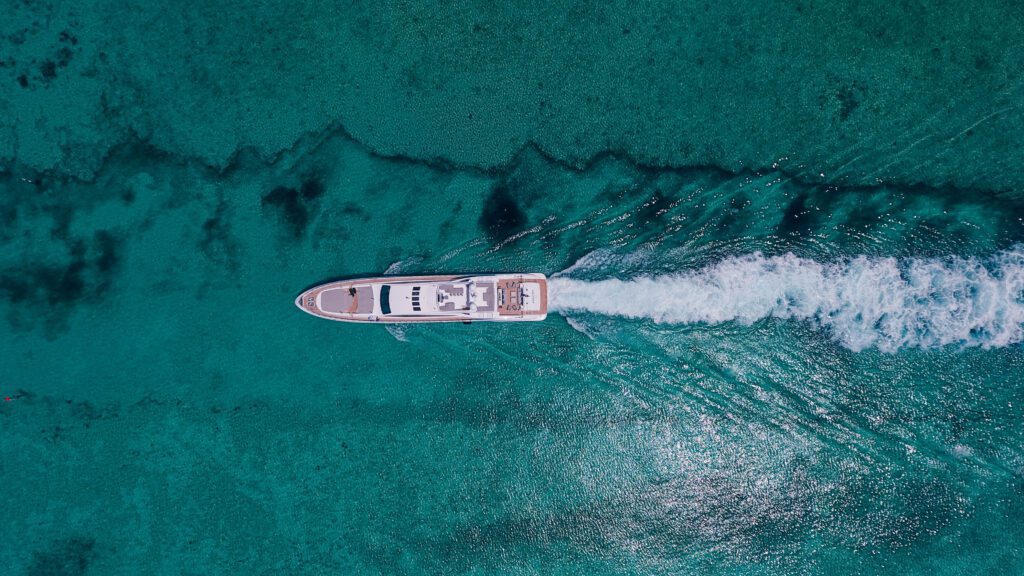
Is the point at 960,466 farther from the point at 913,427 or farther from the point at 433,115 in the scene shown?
Answer: the point at 433,115

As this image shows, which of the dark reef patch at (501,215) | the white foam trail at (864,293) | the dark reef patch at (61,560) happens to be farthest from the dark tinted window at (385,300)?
the dark reef patch at (61,560)

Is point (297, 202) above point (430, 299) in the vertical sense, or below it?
above

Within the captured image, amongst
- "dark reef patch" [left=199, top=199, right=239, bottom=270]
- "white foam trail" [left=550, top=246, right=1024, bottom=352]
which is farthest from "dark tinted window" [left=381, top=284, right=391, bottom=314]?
"white foam trail" [left=550, top=246, right=1024, bottom=352]

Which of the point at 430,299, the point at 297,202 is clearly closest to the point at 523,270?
the point at 430,299

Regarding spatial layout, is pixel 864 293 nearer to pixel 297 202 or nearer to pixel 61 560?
pixel 297 202

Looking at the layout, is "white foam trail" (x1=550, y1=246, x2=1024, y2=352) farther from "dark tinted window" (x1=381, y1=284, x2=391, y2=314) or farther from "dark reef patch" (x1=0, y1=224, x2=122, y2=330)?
"dark reef patch" (x1=0, y1=224, x2=122, y2=330)

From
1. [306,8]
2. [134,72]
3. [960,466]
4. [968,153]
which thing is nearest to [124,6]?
[134,72]

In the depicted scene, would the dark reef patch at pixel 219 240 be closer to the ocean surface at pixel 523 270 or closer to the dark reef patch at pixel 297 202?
the ocean surface at pixel 523 270

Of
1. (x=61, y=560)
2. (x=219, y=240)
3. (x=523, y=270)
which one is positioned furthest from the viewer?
(x=523, y=270)

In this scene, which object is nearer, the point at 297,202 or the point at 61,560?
the point at 61,560
